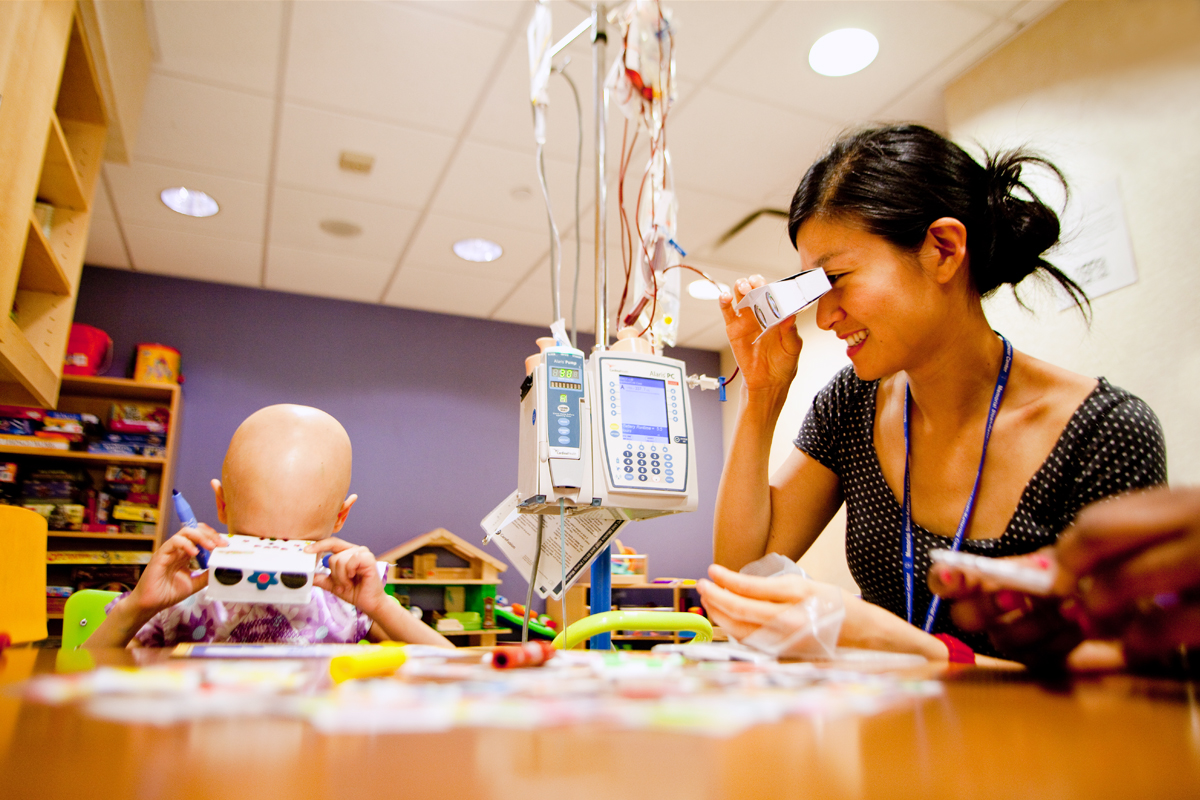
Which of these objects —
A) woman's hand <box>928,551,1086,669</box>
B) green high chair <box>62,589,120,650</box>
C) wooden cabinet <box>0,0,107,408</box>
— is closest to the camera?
woman's hand <box>928,551,1086,669</box>

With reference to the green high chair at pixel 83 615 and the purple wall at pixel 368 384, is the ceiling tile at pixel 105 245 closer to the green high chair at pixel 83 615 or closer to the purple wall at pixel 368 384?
the purple wall at pixel 368 384

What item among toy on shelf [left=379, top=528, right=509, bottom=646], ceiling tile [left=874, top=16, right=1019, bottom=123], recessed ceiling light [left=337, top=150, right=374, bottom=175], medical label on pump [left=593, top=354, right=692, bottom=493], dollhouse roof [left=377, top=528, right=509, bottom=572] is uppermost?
recessed ceiling light [left=337, top=150, right=374, bottom=175]

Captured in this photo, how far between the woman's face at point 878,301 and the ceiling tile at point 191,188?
10.2 feet

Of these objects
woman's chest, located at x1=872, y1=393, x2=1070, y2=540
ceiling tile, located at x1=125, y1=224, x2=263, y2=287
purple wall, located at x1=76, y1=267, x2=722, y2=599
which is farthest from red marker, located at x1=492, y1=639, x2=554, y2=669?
purple wall, located at x1=76, y1=267, x2=722, y2=599

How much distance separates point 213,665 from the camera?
518 millimetres

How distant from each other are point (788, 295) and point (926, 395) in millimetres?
307

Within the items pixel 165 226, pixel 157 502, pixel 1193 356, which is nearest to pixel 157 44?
pixel 165 226

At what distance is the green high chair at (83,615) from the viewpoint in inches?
50.1

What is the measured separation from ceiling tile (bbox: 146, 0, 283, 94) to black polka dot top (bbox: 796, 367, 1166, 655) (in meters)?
2.37

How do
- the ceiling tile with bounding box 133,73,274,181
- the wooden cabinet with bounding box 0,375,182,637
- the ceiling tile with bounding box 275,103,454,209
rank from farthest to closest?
the wooden cabinet with bounding box 0,375,182,637 → the ceiling tile with bounding box 275,103,454,209 → the ceiling tile with bounding box 133,73,274,181

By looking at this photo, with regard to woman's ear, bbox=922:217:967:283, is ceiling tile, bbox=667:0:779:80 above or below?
above

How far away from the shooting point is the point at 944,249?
1.04 metres

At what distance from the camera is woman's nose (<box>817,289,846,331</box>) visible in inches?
41.1

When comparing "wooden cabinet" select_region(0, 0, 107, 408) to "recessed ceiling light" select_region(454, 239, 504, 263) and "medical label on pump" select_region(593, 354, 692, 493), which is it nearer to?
"medical label on pump" select_region(593, 354, 692, 493)
